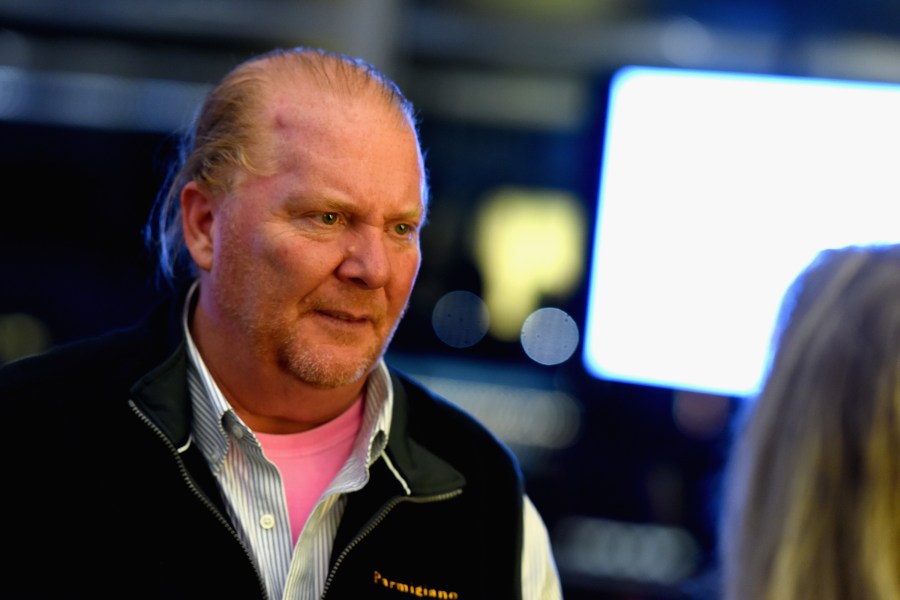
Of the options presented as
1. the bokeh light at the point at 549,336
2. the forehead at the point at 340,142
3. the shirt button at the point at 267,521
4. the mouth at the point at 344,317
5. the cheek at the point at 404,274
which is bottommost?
the bokeh light at the point at 549,336

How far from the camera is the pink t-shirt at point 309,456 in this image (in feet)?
6.02

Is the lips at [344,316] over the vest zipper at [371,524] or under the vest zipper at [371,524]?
over

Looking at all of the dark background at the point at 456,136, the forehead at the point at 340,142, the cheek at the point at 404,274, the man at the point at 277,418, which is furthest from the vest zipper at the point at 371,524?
the dark background at the point at 456,136

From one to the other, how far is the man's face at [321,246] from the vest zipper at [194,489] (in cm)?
21

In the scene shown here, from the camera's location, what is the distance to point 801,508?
119cm

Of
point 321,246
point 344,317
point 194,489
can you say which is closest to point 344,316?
point 344,317

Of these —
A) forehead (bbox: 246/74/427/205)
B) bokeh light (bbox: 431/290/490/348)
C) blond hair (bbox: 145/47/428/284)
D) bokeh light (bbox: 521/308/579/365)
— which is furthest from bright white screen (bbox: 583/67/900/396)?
forehead (bbox: 246/74/427/205)

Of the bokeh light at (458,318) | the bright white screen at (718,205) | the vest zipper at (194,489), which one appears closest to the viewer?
the vest zipper at (194,489)

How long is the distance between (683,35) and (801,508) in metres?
2.97

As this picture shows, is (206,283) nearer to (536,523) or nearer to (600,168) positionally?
(536,523)

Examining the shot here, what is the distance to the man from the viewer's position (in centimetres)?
171

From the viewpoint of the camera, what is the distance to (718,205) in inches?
135

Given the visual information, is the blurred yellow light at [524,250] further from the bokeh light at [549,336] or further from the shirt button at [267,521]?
the shirt button at [267,521]

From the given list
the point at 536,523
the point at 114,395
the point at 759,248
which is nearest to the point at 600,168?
the point at 759,248
